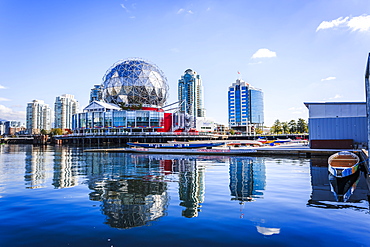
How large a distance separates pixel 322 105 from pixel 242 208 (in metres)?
37.2

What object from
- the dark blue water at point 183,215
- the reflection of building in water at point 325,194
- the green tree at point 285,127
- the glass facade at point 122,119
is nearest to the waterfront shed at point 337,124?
the reflection of building in water at point 325,194

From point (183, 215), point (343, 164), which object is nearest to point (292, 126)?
point (343, 164)

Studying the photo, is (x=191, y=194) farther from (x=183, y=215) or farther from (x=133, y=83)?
(x=133, y=83)

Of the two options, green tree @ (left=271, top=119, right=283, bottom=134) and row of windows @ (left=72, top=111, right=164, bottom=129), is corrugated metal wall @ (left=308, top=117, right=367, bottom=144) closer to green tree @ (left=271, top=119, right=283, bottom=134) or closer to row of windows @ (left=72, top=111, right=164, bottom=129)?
row of windows @ (left=72, top=111, right=164, bottom=129)

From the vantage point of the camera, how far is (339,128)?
4231cm

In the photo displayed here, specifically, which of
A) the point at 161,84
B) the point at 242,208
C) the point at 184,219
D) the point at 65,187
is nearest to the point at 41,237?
the point at 184,219

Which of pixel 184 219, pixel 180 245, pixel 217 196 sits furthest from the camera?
pixel 217 196

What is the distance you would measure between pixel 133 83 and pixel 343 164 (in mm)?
116271

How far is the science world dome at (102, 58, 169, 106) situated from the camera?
131 m

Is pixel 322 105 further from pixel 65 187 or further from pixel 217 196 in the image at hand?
pixel 65 187

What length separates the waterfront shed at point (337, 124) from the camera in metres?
40.9

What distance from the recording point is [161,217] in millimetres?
11422

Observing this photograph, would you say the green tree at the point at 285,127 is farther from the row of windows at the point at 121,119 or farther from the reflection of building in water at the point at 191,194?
the reflection of building in water at the point at 191,194

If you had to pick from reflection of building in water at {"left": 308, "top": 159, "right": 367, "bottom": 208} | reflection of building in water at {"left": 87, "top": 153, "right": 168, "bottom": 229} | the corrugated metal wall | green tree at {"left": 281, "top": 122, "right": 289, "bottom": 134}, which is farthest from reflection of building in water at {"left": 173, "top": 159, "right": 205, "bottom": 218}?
green tree at {"left": 281, "top": 122, "right": 289, "bottom": 134}
